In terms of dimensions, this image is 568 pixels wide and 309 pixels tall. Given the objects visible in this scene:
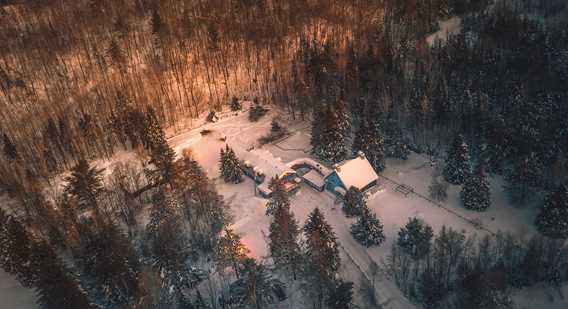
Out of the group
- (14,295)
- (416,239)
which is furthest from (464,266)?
(14,295)

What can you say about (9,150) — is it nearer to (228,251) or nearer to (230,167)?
(230,167)

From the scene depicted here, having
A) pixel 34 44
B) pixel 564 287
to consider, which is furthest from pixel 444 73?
pixel 34 44

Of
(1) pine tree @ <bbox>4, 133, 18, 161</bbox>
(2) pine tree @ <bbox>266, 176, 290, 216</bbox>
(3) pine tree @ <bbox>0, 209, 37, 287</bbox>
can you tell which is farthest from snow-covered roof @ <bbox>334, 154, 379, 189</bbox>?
(1) pine tree @ <bbox>4, 133, 18, 161</bbox>

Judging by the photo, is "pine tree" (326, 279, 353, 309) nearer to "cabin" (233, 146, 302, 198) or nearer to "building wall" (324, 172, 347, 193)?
"building wall" (324, 172, 347, 193)

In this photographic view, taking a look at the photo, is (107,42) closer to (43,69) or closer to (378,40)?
(43,69)

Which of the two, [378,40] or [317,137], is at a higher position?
[378,40]

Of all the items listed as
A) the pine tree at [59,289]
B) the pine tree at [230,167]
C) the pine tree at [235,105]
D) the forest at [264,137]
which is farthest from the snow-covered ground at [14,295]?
the pine tree at [235,105]
